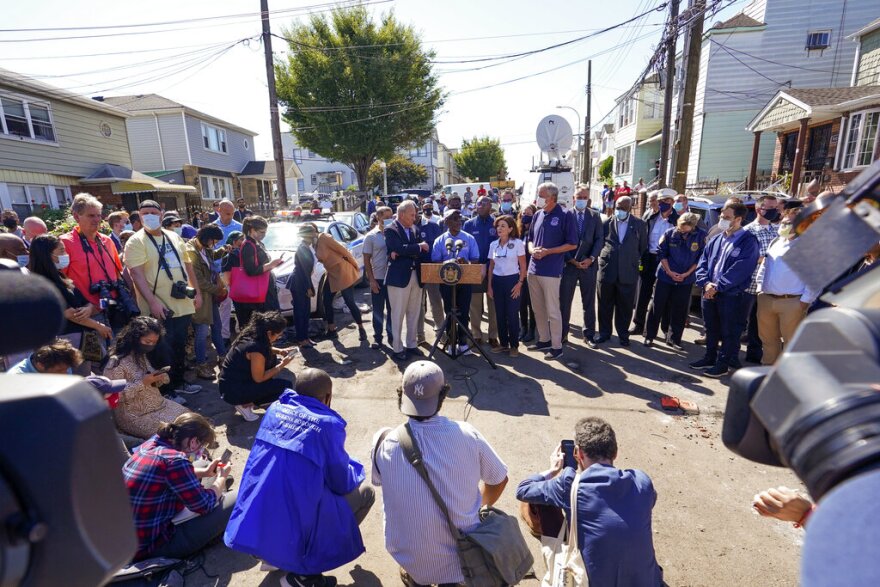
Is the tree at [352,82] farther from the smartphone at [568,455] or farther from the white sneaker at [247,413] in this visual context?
the smartphone at [568,455]

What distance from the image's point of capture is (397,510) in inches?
87.1

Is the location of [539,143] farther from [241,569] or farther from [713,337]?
[241,569]

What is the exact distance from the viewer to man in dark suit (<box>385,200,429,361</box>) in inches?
225

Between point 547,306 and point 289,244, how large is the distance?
4.99 metres

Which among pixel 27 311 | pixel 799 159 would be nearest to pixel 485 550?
pixel 27 311

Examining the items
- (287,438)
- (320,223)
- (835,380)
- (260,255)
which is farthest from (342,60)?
(835,380)

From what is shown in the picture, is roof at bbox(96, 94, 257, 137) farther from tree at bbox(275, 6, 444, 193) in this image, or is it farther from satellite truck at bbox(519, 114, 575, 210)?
satellite truck at bbox(519, 114, 575, 210)

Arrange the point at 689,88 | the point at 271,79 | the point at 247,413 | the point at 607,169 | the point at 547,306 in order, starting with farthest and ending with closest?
the point at 607,169
the point at 271,79
the point at 689,88
the point at 547,306
the point at 247,413

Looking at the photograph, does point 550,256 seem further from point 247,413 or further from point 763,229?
point 247,413

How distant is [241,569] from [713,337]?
5.28 m

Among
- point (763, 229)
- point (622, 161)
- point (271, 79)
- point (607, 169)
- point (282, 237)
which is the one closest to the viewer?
point (763, 229)

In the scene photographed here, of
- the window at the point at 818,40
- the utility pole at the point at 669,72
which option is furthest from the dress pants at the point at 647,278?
the window at the point at 818,40

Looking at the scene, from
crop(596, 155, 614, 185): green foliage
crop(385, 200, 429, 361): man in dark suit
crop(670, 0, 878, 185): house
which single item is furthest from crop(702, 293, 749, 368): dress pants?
crop(596, 155, 614, 185): green foliage

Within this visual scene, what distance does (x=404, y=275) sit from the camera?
5855 mm
